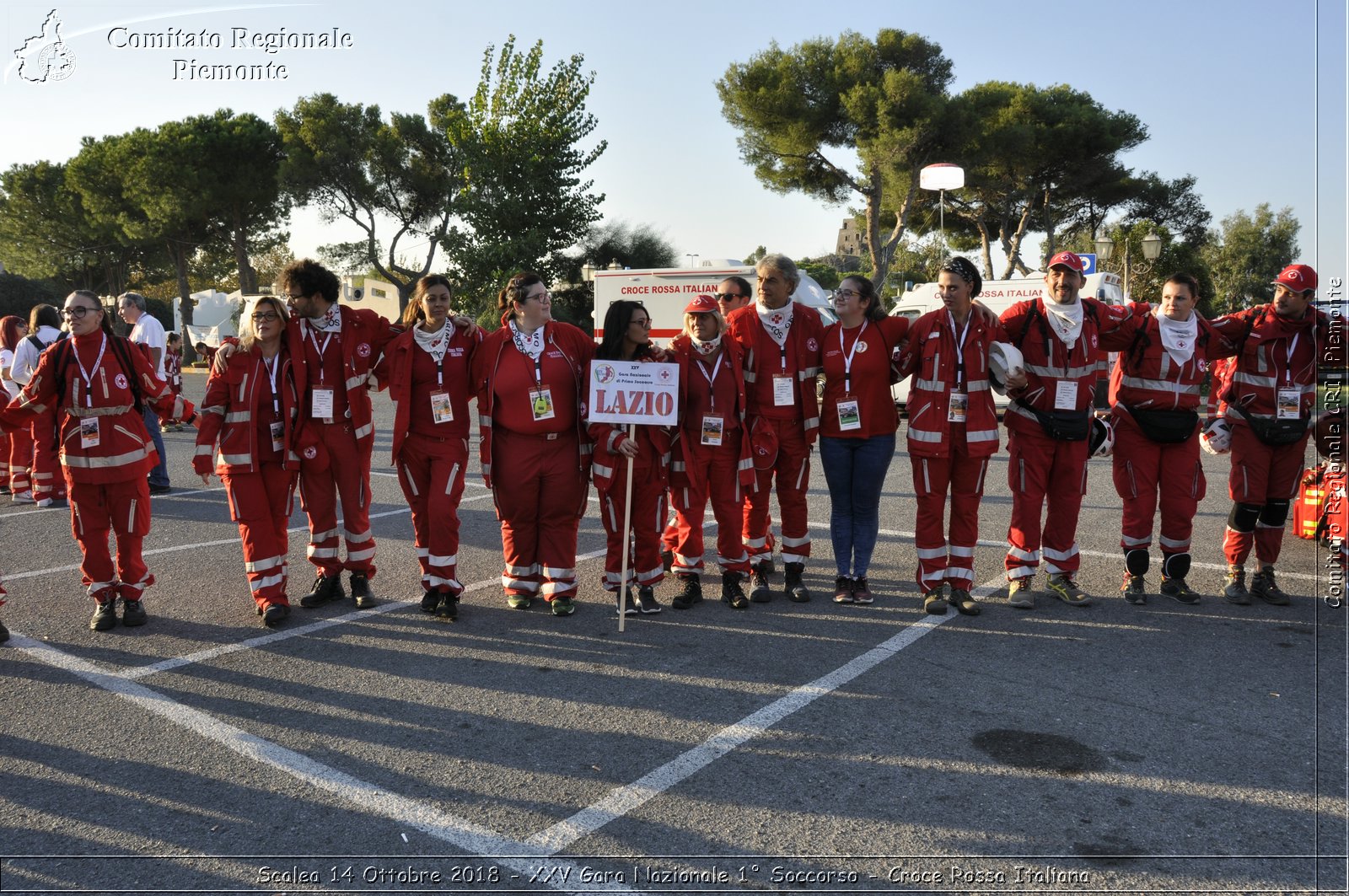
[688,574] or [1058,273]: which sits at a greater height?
[1058,273]

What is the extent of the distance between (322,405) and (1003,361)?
169 inches

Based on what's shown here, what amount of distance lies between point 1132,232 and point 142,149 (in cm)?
4161

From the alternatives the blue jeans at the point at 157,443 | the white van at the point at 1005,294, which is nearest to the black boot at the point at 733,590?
the blue jeans at the point at 157,443

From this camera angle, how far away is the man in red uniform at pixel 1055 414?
6.03 m

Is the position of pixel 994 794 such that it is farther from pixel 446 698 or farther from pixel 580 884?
pixel 446 698

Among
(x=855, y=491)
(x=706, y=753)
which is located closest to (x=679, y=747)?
(x=706, y=753)

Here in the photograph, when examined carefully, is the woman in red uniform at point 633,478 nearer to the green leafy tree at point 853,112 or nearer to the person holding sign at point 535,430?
the person holding sign at point 535,430

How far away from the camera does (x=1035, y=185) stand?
38062 millimetres

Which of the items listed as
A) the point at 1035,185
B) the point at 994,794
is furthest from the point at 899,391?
the point at 1035,185

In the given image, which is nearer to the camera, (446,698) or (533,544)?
(446,698)

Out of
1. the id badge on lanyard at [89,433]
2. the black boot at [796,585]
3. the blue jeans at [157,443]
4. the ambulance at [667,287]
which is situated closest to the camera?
the id badge on lanyard at [89,433]

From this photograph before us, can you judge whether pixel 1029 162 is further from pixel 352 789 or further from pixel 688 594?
pixel 352 789

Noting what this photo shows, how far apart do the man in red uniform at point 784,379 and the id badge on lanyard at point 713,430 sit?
0.26 m

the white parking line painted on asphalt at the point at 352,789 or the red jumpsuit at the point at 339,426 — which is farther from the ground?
the red jumpsuit at the point at 339,426
